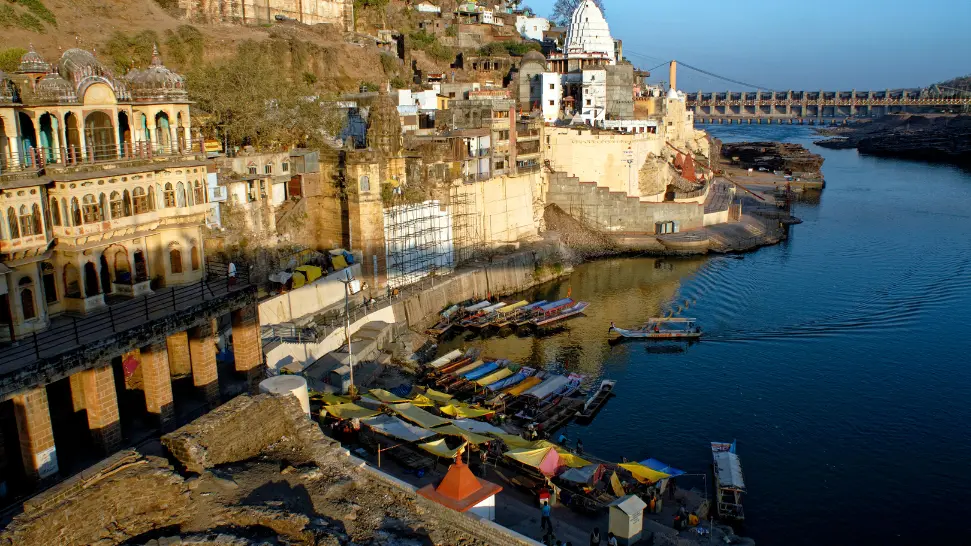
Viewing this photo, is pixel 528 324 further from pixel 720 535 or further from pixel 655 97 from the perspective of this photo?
pixel 655 97

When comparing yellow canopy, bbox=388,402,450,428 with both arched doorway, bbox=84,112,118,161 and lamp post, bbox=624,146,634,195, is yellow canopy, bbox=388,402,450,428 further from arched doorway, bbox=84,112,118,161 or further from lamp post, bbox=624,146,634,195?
lamp post, bbox=624,146,634,195

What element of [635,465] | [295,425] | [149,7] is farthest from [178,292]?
[149,7]

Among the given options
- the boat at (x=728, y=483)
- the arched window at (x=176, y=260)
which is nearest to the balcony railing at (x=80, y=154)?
the arched window at (x=176, y=260)

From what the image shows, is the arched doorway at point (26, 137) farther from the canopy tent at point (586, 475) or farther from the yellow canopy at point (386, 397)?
the canopy tent at point (586, 475)

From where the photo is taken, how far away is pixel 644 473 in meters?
20.0

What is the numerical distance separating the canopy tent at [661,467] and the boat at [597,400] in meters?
3.88

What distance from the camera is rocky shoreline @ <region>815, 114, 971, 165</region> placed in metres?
100

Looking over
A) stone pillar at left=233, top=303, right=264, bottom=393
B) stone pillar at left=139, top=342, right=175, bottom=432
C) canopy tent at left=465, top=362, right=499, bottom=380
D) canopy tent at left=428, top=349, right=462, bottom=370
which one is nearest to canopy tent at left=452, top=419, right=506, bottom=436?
canopy tent at left=465, top=362, right=499, bottom=380

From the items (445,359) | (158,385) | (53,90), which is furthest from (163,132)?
(445,359)

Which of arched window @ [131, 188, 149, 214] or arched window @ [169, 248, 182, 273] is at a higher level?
arched window @ [131, 188, 149, 214]

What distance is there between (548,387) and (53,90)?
54.8ft

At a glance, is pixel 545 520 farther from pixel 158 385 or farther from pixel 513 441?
pixel 158 385

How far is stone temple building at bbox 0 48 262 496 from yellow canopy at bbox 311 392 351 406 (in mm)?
2081

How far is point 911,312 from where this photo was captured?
3481 cm
